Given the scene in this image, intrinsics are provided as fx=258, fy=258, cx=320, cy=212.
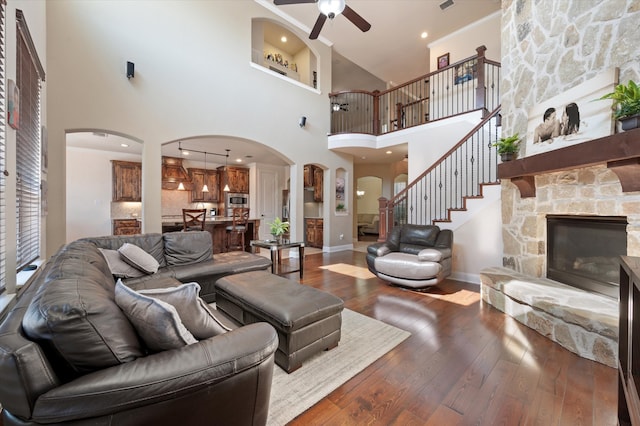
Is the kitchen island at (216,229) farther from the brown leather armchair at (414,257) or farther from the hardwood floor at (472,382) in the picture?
the hardwood floor at (472,382)

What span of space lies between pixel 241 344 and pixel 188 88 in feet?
15.9

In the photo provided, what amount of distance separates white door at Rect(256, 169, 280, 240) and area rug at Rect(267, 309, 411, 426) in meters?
6.86

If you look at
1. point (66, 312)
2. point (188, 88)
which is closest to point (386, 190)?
point (188, 88)

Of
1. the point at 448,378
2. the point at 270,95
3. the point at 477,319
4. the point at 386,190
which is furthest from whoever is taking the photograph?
the point at 386,190

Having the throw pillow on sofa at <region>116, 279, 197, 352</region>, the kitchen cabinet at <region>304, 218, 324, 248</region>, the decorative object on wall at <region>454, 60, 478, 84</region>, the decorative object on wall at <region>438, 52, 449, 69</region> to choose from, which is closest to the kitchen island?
the kitchen cabinet at <region>304, 218, 324, 248</region>

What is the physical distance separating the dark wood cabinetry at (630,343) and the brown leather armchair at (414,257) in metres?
2.16

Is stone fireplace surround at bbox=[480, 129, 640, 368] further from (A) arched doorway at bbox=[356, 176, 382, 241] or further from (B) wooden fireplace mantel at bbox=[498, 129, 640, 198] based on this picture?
(A) arched doorway at bbox=[356, 176, 382, 241]

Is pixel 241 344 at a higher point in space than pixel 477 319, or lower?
higher

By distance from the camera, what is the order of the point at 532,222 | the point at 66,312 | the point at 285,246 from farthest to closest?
1. the point at 285,246
2. the point at 532,222
3. the point at 66,312

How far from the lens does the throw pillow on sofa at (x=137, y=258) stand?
2734 millimetres

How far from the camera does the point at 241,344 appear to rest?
1.13 m

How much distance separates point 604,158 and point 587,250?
1146mm

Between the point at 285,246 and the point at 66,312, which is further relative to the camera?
the point at 285,246

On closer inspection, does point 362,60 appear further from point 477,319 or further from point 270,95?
point 477,319
